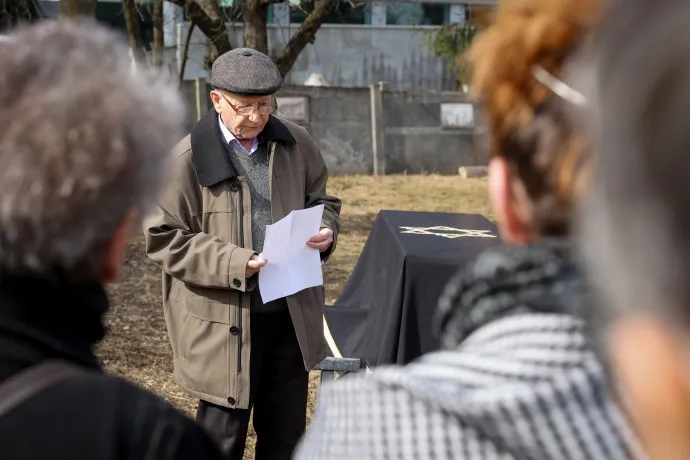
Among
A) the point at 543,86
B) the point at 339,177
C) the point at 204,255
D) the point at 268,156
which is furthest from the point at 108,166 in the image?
the point at 339,177

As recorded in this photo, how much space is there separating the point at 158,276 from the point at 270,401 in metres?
4.41

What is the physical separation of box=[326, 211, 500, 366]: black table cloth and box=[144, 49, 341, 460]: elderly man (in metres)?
0.63

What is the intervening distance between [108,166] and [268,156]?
196cm

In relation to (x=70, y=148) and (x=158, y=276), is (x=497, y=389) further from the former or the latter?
(x=158, y=276)

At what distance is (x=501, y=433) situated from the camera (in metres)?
0.81

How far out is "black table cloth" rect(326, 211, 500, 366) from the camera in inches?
144

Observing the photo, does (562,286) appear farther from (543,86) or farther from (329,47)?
(329,47)

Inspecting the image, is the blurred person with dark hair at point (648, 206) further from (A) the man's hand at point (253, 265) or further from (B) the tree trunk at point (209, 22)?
(B) the tree trunk at point (209, 22)

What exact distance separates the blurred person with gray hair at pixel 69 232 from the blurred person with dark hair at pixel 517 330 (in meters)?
0.29

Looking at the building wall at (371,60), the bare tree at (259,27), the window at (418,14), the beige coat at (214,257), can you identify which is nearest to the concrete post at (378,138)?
the building wall at (371,60)

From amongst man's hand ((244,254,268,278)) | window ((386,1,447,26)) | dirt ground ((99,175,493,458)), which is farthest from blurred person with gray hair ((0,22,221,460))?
window ((386,1,447,26))

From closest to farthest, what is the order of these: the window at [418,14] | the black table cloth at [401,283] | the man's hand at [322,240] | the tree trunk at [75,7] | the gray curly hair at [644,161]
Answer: the gray curly hair at [644,161] → the man's hand at [322,240] → the black table cloth at [401,283] → the tree trunk at [75,7] → the window at [418,14]

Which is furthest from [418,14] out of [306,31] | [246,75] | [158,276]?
[246,75]

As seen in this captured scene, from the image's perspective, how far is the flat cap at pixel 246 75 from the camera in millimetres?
3004
